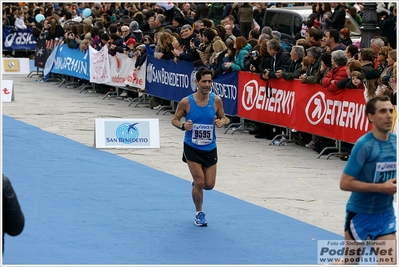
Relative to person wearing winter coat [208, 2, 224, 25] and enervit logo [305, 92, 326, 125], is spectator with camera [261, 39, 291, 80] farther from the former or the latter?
person wearing winter coat [208, 2, 224, 25]

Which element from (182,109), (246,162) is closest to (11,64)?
(246,162)

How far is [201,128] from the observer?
11.2m

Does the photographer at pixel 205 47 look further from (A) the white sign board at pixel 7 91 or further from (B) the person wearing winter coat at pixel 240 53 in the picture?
(A) the white sign board at pixel 7 91

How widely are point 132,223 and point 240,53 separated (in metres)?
7.81

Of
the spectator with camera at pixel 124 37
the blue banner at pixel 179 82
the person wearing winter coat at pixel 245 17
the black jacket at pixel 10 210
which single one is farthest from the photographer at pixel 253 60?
the black jacket at pixel 10 210

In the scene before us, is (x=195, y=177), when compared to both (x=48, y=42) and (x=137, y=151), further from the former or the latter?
(x=48, y=42)

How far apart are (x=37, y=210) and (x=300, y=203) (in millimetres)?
3509

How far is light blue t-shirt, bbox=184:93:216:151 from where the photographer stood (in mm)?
11211

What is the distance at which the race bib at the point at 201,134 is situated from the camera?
36.8 feet

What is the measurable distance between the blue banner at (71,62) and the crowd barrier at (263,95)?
117 centimetres

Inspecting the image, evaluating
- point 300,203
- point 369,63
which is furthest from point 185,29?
point 300,203

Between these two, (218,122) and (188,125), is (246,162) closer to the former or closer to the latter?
(218,122)

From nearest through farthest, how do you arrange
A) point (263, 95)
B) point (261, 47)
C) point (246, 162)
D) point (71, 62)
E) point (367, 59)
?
point (367, 59) → point (246, 162) → point (261, 47) → point (263, 95) → point (71, 62)

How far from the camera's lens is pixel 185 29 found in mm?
20703
